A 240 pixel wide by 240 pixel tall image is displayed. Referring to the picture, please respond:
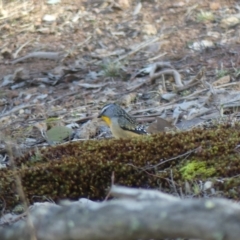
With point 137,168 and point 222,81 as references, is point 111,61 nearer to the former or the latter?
point 222,81

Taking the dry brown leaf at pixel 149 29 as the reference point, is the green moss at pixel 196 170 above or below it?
above

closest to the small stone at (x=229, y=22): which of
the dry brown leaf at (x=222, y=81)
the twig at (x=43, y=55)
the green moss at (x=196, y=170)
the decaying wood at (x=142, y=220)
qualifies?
the twig at (x=43, y=55)

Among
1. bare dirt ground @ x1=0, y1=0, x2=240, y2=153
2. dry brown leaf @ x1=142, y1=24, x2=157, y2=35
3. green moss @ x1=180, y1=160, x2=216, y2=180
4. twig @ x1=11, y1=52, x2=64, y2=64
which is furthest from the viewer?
dry brown leaf @ x1=142, y1=24, x2=157, y2=35

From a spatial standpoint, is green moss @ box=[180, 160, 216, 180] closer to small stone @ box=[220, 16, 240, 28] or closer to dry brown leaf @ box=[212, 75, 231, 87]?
dry brown leaf @ box=[212, 75, 231, 87]

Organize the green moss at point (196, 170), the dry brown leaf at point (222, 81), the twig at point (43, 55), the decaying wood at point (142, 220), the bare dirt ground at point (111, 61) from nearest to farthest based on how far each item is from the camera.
A: the decaying wood at point (142, 220) < the green moss at point (196, 170) < the bare dirt ground at point (111, 61) < the dry brown leaf at point (222, 81) < the twig at point (43, 55)

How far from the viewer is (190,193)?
4.72 metres

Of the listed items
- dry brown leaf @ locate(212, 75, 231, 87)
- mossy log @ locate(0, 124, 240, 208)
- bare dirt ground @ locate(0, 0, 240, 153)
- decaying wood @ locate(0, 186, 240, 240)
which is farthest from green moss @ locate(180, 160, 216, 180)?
dry brown leaf @ locate(212, 75, 231, 87)

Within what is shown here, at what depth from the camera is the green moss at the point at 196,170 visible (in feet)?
16.2

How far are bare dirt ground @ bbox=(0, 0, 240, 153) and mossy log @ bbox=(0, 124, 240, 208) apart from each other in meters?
1.80

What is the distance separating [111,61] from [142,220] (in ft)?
29.7

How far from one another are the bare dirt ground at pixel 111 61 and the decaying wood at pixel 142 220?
4927 mm

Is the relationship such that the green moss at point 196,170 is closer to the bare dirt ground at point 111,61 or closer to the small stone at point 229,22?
the bare dirt ground at point 111,61

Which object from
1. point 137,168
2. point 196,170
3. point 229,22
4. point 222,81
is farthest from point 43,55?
point 196,170

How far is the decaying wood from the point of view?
2.29 meters
